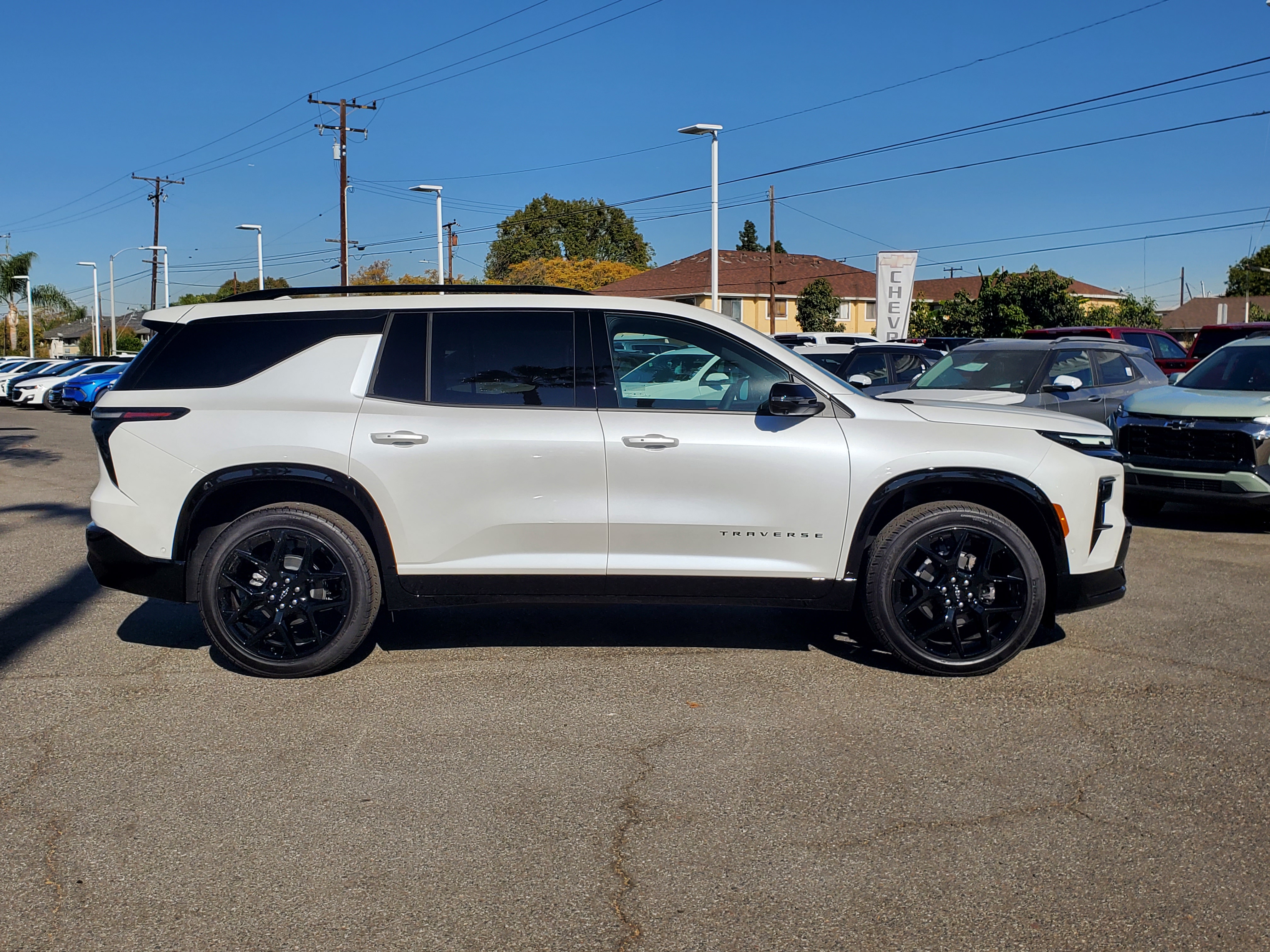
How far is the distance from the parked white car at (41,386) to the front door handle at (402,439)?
2976cm

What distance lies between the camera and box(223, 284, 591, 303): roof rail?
5543 millimetres

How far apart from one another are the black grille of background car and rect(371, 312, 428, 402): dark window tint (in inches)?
281

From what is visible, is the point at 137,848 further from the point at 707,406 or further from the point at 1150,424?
the point at 1150,424

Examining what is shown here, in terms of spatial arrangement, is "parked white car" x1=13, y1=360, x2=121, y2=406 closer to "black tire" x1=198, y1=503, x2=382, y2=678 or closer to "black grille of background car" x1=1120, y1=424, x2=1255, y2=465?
"black grille of background car" x1=1120, y1=424, x2=1255, y2=465

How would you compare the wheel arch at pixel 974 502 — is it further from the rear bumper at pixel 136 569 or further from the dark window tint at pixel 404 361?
the rear bumper at pixel 136 569

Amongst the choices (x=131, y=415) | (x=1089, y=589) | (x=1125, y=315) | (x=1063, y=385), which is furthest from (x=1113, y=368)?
(x=1125, y=315)

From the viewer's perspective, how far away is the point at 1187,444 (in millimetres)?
9742

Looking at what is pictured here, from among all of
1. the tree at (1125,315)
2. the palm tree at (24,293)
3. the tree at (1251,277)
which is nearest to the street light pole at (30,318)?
the palm tree at (24,293)

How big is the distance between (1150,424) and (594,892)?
828 centimetres

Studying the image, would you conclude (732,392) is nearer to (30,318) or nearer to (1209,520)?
(1209,520)

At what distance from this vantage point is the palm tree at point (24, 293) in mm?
60594

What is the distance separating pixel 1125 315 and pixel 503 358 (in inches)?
1853

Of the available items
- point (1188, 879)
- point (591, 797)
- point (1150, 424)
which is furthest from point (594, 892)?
point (1150, 424)

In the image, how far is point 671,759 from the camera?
4336mm
